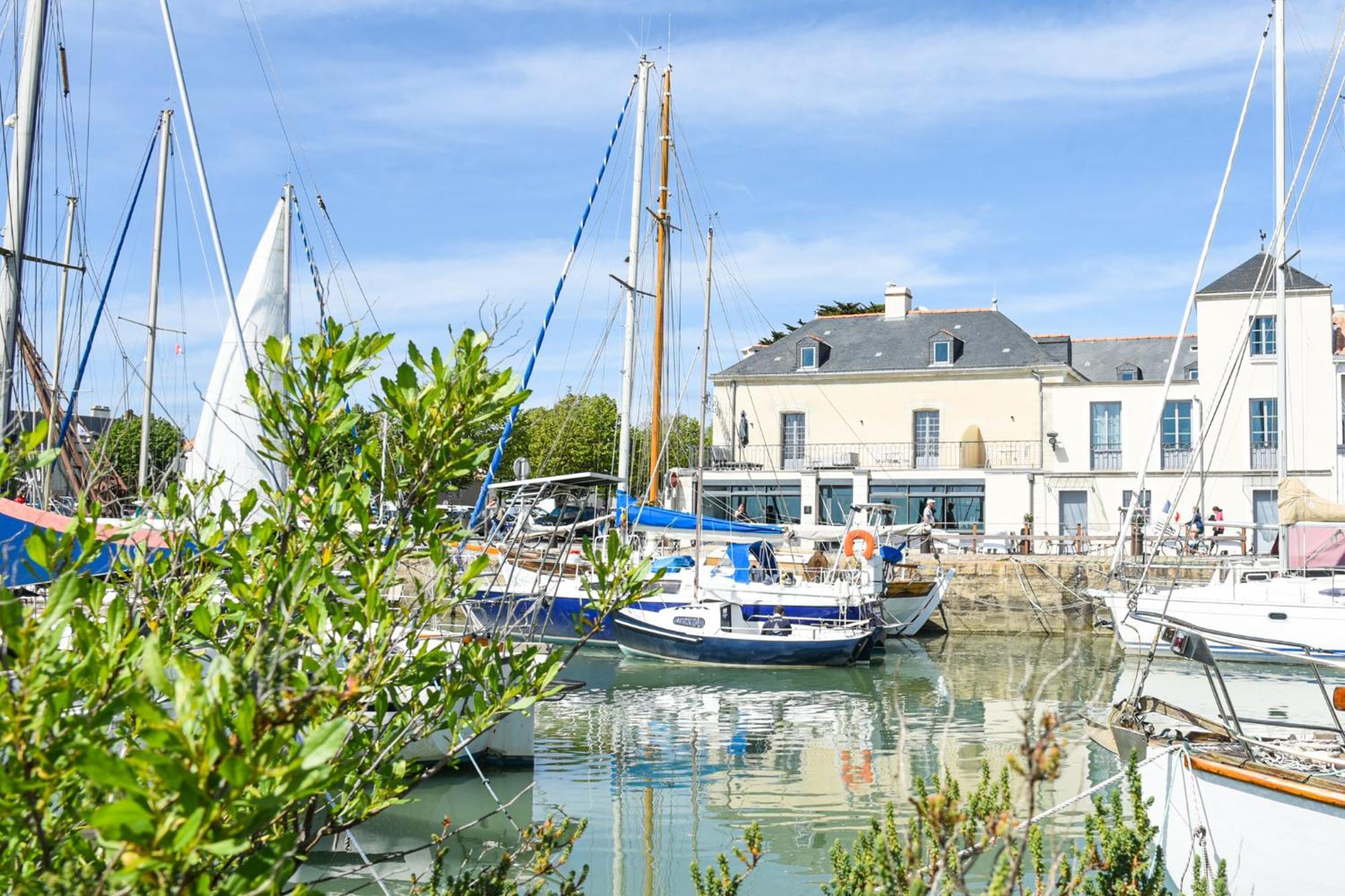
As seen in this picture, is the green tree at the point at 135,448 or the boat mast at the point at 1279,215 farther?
the boat mast at the point at 1279,215

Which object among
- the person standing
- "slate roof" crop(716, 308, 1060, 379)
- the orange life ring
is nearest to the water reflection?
the orange life ring

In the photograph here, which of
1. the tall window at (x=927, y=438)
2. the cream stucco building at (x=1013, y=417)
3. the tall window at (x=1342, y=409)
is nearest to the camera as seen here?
the tall window at (x=1342, y=409)

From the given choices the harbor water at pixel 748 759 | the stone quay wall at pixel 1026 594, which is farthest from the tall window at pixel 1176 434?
the harbor water at pixel 748 759

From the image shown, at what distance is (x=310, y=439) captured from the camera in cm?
362

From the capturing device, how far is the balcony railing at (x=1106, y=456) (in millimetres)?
37906

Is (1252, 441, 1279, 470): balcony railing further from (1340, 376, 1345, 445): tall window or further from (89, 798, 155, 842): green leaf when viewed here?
(89, 798, 155, 842): green leaf

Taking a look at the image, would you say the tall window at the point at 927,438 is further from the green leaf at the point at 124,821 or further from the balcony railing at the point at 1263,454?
the green leaf at the point at 124,821

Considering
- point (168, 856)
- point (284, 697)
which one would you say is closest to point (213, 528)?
point (284, 697)

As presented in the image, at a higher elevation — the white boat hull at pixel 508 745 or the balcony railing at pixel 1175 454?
the balcony railing at pixel 1175 454

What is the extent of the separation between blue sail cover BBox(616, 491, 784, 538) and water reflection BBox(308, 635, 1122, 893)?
2955 millimetres

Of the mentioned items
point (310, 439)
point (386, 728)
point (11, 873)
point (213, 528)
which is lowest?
point (11, 873)

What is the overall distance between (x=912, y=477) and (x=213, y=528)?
3755cm

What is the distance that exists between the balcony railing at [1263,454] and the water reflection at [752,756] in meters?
15.4

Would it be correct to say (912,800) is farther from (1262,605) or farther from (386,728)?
(1262,605)
